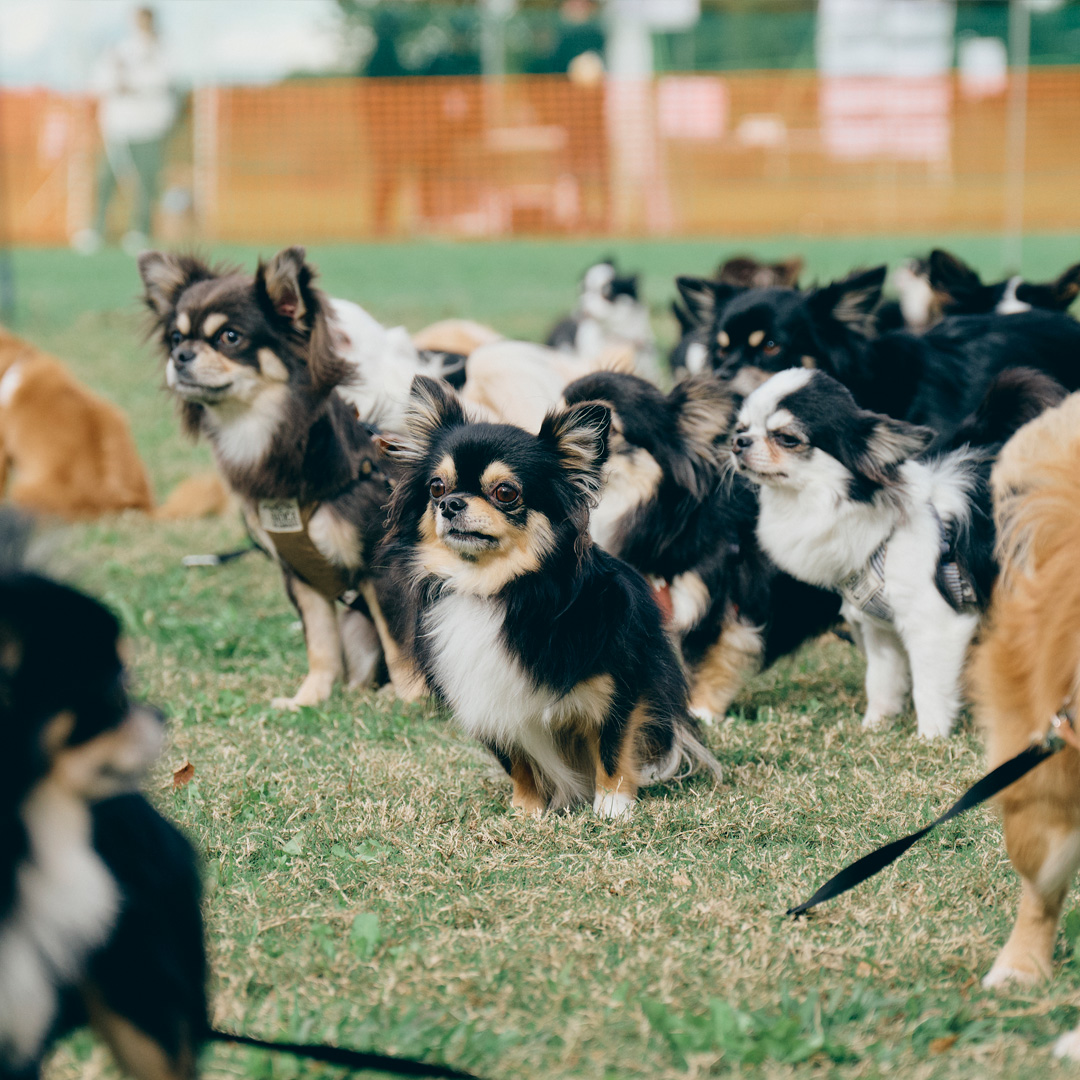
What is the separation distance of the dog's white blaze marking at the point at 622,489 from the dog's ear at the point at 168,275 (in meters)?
1.76

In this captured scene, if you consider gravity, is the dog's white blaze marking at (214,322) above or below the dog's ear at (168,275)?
below

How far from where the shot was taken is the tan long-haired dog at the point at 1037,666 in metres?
2.44

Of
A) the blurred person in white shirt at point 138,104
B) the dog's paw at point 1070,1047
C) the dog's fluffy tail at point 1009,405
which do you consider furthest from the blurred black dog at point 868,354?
the blurred person in white shirt at point 138,104

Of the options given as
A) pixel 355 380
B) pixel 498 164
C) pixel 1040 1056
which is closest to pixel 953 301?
pixel 355 380

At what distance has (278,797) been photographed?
3.92m

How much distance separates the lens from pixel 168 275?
16.1 ft

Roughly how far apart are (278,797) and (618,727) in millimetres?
1093

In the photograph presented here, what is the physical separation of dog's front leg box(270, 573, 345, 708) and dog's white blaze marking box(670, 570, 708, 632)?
54.8 inches

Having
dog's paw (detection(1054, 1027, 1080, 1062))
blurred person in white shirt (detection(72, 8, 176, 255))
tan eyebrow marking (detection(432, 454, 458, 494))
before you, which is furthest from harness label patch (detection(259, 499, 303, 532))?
blurred person in white shirt (detection(72, 8, 176, 255))

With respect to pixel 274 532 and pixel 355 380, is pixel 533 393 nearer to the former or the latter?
pixel 355 380

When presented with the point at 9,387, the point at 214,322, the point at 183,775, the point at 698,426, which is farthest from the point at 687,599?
the point at 9,387

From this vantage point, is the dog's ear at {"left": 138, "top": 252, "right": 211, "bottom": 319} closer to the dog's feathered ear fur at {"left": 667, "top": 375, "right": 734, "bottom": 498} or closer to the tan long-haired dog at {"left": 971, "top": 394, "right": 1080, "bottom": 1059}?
the dog's feathered ear fur at {"left": 667, "top": 375, "right": 734, "bottom": 498}

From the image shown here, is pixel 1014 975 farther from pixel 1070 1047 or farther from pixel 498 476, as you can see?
pixel 498 476

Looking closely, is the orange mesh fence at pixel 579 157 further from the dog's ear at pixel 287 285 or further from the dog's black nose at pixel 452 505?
the dog's black nose at pixel 452 505
